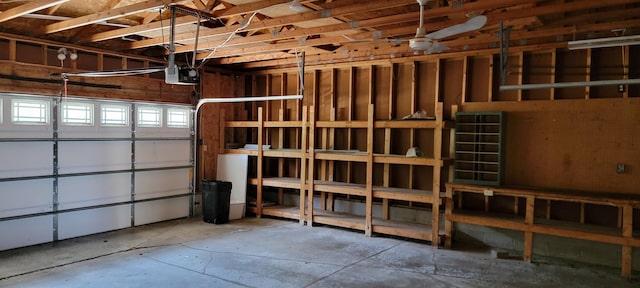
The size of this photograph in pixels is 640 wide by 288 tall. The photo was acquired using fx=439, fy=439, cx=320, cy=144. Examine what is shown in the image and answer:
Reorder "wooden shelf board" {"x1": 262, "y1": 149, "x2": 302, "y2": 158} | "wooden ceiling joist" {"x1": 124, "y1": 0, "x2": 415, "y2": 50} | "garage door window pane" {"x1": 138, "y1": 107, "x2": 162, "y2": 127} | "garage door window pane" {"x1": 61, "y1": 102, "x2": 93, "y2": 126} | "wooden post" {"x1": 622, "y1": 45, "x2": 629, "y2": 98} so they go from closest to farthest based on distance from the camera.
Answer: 1. "wooden ceiling joist" {"x1": 124, "y1": 0, "x2": 415, "y2": 50}
2. "wooden post" {"x1": 622, "y1": 45, "x2": 629, "y2": 98}
3. "garage door window pane" {"x1": 61, "y1": 102, "x2": 93, "y2": 126}
4. "garage door window pane" {"x1": 138, "y1": 107, "x2": 162, "y2": 127}
5. "wooden shelf board" {"x1": 262, "y1": 149, "x2": 302, "y2": 158}

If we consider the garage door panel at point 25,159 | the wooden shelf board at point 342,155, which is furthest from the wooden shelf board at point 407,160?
the garage door panel at point 25,159

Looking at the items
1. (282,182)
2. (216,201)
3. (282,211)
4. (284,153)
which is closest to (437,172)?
(284,153)

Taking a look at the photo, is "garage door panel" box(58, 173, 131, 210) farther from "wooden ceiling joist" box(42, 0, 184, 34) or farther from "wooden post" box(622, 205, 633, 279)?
"wooden post" box(622, 205, 633, 279)

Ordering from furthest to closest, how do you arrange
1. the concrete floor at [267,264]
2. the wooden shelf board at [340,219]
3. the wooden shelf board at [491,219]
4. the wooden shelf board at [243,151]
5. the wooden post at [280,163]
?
the wooden post at [280,163] < the wooden shelf board at [243,151] < the wooden shelf board at [340,219] < the wooden shelf board at [491,219] < the concrete floor at [267,264]

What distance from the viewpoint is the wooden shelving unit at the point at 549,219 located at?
493 cm

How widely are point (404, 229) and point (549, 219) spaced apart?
6.37ft

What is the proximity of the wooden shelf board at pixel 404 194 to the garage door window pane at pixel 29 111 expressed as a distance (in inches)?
188

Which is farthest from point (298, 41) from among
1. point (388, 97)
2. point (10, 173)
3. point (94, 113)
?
point (10, 173)

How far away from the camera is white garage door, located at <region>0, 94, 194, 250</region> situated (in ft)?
18.8

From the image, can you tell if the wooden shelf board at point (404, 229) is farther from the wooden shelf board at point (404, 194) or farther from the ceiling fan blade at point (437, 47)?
the ceiling fan blade at point (437, 47)

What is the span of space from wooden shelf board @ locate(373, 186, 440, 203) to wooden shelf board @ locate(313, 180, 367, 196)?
26 cm

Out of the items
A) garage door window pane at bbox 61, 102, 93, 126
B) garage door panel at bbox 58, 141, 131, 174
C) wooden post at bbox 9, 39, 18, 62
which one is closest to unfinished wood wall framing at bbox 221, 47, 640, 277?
garage door panel at bbox 58, 141, 131, 174

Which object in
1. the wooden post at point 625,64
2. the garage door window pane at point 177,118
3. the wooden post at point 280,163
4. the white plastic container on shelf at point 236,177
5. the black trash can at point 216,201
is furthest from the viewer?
the wooden post at point 280,163

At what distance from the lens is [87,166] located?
6.48 m
